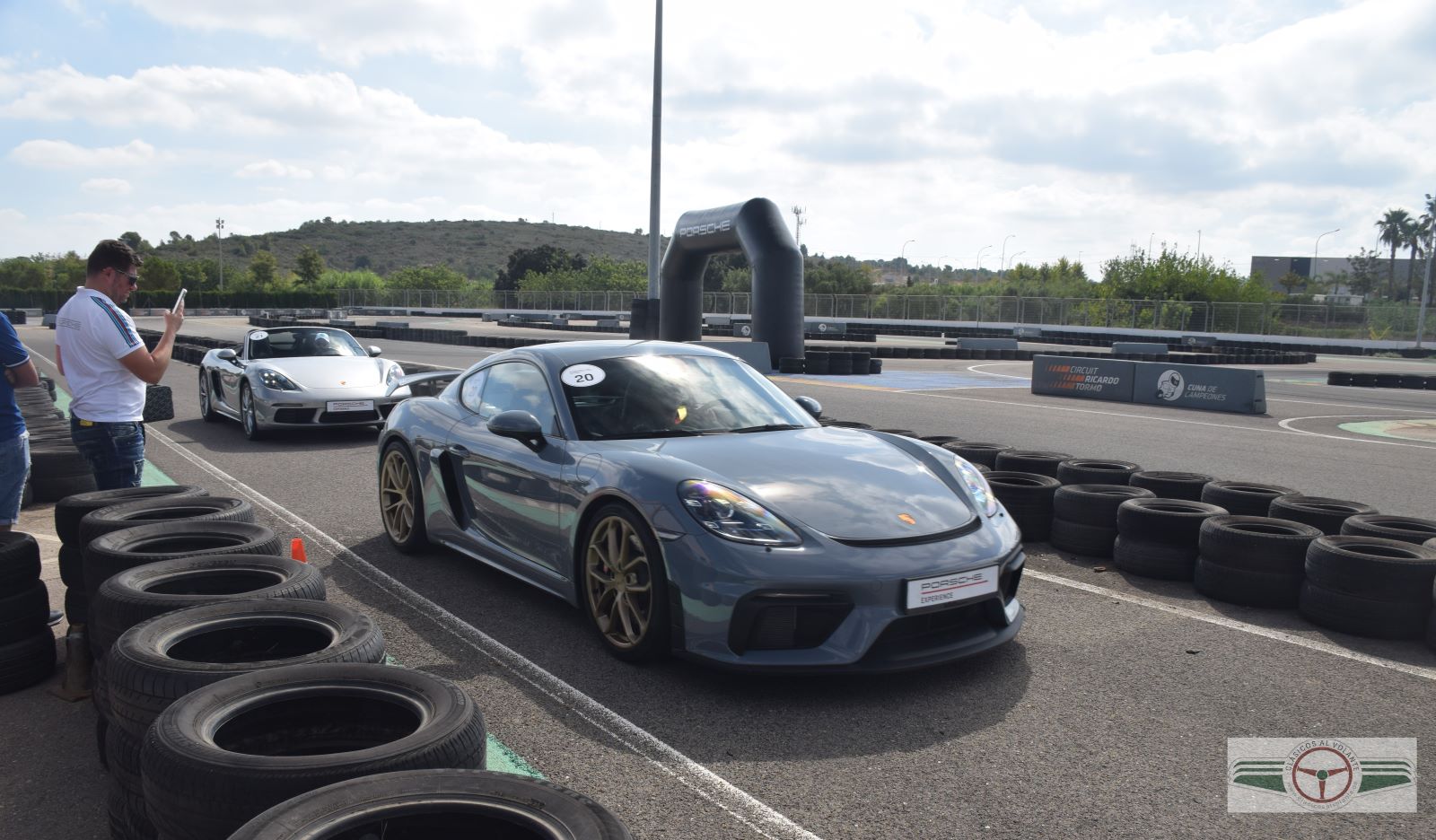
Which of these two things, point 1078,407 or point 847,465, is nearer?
point 847,465

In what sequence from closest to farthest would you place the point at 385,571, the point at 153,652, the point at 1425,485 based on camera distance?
the point at 153,652 < the point at 385,571 < the point at 1425,485

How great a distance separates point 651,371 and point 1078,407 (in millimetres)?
14438

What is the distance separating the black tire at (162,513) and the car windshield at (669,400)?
1.71 m

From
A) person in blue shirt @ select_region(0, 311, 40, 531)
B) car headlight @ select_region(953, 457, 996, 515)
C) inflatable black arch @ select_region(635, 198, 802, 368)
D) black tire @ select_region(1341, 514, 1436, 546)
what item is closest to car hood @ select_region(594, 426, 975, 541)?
A: car headlight @ select_region(953, 457, 996, 515)

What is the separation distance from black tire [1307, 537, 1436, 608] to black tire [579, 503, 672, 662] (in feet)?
10.8

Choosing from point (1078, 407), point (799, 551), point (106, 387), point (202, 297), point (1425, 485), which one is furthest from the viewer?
point (202, 297)

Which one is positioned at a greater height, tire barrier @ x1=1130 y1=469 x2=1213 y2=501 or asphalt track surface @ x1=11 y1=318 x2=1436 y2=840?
tire barrier @ x1=1130 y1=469 x2=1213 y2=501

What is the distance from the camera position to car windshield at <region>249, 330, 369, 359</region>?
1277 centimetres

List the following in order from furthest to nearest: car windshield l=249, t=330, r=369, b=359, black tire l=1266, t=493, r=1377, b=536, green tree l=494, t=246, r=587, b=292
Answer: green tree l=494, t=246, r=587, b=292 < car windshield l=249, t=330, r=369, b=359 < black tire l=1266, t=493, r=1377, b=536

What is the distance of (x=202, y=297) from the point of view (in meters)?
102

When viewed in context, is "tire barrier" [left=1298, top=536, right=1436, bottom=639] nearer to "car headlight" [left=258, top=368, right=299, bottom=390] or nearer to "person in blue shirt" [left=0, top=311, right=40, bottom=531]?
"person in blue shirt" [left=0, top=311, right=40, bottom=531]

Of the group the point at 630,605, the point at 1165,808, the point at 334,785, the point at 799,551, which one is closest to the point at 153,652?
the point at 334,785

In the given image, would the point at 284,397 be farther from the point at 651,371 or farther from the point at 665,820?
the point at 665,820

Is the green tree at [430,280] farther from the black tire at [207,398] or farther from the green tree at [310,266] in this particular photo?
the black tire at [207,398]
